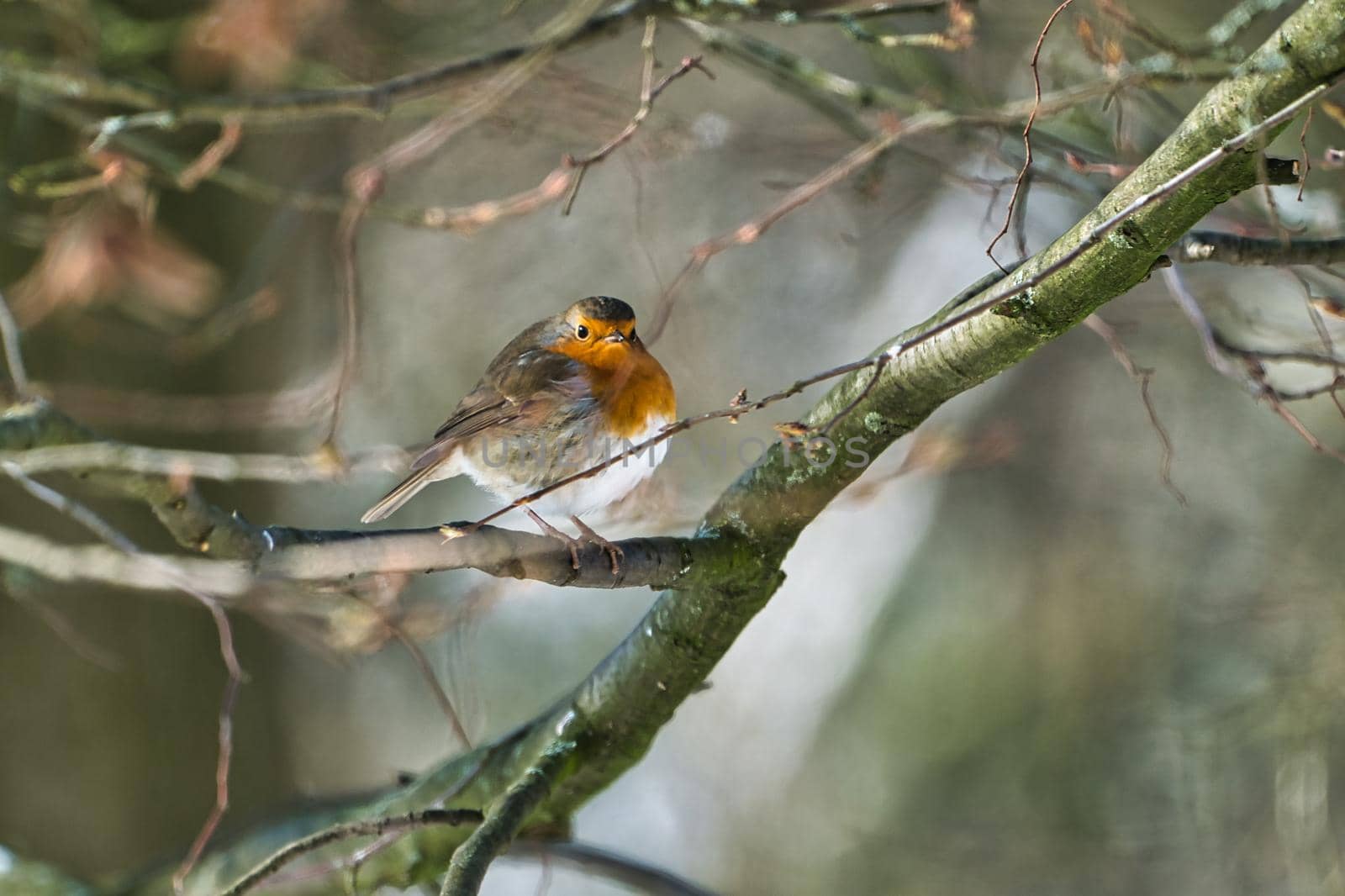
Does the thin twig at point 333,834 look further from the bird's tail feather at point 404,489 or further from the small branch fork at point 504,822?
the bird's tail feather at point 404,489

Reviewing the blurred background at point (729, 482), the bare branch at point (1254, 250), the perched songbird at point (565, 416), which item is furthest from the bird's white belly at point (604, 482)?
the bare branch at point (1254, 250)

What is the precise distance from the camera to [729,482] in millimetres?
3693

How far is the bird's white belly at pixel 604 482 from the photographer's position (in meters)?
2.23

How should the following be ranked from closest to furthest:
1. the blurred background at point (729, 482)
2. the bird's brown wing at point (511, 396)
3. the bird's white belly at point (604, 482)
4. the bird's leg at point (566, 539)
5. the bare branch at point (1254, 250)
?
the bare branch at point (1254, 250)
the bird's leg at point (566, 539)
the bird's white belly at point (604, 482)
the bird's brown wing at point (511, 396)
the blurred background at point (729, 482)

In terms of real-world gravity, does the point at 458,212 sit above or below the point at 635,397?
above

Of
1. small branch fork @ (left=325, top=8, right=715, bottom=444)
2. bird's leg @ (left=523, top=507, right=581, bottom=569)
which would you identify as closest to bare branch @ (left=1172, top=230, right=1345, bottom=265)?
small branch fork @ (left=325, top=8, right=715, bottom=444)

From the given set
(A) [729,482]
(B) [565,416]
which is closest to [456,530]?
(B) [565,416]

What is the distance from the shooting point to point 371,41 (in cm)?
396

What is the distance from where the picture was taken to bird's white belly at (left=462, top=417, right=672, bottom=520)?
7.31ft

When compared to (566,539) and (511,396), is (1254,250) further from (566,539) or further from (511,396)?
(511,396)

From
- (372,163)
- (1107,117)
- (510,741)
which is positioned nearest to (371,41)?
(372,163)

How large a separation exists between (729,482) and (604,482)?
148 centimetres

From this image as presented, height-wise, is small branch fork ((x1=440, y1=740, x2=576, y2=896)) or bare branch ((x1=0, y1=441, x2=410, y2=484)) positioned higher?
bare branch ((x1=0, y1=441, x2=410, y2=484))

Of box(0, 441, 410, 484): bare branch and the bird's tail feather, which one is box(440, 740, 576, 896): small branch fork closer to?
box(0, 441, 410, 484): bare branch
